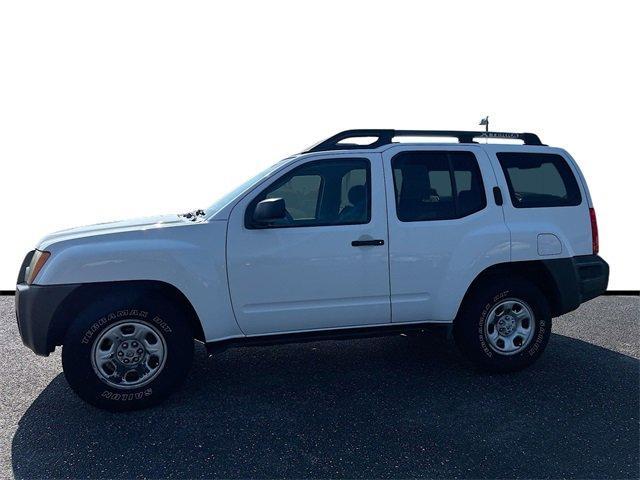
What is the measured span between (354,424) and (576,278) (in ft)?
8.41

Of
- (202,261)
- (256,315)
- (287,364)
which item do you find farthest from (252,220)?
(287,364)

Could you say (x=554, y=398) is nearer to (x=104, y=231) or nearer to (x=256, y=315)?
(x=256, y=315)

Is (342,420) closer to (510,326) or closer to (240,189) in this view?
(510,326)

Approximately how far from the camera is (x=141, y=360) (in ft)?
12.0

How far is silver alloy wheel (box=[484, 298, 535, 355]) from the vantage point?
430 centimetres

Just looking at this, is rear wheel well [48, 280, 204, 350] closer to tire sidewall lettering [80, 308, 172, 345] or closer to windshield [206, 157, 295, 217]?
tire sidewall lettering [80, 308, 172, 345]

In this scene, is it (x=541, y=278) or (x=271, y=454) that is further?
(x=541, y=278)

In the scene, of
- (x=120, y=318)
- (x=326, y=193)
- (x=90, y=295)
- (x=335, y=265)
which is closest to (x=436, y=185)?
(x=326, y=193)

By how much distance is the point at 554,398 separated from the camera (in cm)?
384

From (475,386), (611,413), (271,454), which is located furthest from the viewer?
(475,386)

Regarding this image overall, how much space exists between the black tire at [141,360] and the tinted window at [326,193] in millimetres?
1183

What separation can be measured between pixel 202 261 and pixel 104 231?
843 mm

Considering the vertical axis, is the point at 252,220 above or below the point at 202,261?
above

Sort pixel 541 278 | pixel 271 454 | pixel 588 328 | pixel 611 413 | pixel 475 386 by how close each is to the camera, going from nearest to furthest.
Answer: pixel 271 454 → pixel 611 413 → pixel 475 386 → pixel 541 278 → pixel 588 328
